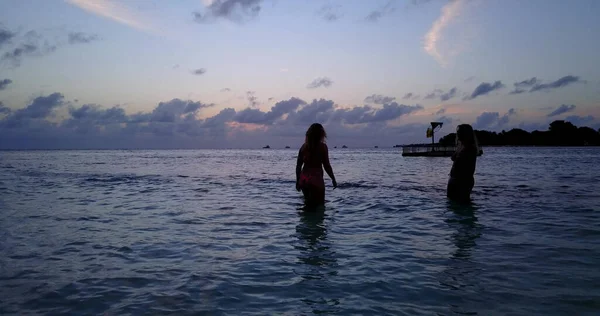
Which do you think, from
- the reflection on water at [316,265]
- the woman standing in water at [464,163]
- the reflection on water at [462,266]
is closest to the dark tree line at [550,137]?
the woman standing in water at [464,163]

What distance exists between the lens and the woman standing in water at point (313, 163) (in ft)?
30.8

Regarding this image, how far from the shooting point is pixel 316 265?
555 centimetres

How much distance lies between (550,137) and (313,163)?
6991 inches

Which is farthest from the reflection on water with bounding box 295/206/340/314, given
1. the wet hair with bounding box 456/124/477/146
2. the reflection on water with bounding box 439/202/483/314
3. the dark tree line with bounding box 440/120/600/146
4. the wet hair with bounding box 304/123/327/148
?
the dark tree line with bounding box 440/120/600/146

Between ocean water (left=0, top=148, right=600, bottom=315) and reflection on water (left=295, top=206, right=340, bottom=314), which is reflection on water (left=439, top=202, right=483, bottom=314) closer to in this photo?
ocean water (left=0, top=148, right=600, bottom=315)

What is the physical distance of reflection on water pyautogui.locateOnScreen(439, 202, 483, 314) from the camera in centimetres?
419

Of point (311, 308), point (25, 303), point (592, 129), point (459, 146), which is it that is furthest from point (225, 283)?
point (592, 129)

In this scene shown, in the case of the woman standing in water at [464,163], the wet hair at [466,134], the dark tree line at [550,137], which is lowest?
the woman standing in water at [464,163]

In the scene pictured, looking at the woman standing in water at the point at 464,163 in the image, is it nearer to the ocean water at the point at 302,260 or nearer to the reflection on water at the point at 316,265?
the ocean water at the point at 302,260

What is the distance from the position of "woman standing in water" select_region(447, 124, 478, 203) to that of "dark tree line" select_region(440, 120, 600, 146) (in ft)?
486

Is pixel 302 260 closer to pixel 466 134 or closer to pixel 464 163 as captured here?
pixel 464 163

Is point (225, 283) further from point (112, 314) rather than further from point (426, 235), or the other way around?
point (426, 235)

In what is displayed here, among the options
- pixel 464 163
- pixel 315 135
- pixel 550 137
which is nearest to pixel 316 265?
pixel 315 135

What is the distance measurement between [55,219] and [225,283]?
6.93 metres
